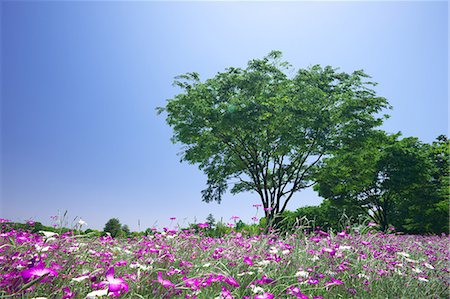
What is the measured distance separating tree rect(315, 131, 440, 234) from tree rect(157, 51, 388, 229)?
4.59 feet

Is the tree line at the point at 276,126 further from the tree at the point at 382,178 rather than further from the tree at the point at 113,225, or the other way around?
the tree at the point at 113,225

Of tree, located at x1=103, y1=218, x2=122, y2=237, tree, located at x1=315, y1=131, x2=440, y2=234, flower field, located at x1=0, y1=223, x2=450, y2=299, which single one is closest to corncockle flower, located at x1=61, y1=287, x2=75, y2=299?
flower field, located at x1=0, y1=223, x2=450, y2=299

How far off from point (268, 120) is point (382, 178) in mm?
13843

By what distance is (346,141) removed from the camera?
22.2m

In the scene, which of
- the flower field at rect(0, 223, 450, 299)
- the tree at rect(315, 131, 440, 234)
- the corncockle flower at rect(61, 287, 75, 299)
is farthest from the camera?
the tree at rect(315, 131, 440, 234)

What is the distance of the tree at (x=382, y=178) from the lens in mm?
23344

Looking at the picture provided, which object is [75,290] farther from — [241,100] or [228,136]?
[228,136]

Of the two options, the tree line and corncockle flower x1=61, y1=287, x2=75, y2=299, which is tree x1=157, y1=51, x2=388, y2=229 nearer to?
the tree line

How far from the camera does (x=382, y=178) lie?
95.0ft

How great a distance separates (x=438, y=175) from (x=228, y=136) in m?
23.1

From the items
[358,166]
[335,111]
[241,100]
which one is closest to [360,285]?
[241,100]

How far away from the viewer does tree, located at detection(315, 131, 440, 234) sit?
23344 mm

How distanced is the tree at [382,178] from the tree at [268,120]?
140cm

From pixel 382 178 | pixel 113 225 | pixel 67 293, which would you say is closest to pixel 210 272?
pixel 67 293
